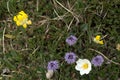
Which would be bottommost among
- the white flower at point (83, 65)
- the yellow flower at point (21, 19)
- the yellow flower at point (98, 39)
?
the white flower at point (83, 65)

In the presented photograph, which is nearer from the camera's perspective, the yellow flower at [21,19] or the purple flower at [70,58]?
the purple flower at [70,58]

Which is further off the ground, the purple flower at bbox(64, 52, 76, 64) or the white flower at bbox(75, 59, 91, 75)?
the purple flower at bbox(64, 52, 76, 64)

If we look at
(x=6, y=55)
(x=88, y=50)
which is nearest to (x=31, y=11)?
(x=6, y=55)

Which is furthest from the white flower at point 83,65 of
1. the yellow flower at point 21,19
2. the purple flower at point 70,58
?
the yellow flower at point 21,19

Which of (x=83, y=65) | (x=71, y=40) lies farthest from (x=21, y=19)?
(x=83, y=65)

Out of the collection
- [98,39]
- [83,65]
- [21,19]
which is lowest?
[83,65]

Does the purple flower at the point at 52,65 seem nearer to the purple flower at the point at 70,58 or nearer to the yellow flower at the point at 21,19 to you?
the purple flower at the point at 70,58

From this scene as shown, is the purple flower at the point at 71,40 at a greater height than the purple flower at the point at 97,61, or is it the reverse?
the purple flower at the point at 71,40

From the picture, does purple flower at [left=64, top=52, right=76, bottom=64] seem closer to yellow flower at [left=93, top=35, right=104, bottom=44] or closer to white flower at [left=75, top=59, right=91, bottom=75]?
white flower at [left=75, top=59, right=91, bottom=75]

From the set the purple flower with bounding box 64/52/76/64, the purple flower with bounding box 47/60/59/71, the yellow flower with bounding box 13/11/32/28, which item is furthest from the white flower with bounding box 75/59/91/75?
the yellow flower with bounding box 13/11/32/28

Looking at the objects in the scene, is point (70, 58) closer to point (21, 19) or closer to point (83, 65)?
point (83, 65)

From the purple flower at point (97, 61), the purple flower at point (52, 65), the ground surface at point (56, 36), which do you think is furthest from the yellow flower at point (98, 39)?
the purple flower at point (52, 65)

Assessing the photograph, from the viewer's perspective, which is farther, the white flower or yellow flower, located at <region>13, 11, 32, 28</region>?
yellow flower, located at <region>13, 11, 32, 28</region>
